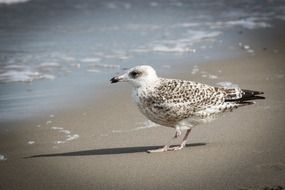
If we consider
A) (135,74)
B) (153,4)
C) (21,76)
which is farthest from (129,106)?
(153,4)

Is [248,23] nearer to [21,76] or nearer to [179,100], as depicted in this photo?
[21,76]

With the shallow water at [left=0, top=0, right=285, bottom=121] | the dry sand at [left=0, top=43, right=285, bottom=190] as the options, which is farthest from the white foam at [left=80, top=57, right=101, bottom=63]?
the dry sand at [left=0, top=43, right=285, bottom=190]

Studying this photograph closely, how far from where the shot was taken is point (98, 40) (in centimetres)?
1264

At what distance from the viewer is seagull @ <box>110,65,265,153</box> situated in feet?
22.1

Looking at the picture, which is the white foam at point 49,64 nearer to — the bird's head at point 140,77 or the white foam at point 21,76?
the white foam at point 21,76

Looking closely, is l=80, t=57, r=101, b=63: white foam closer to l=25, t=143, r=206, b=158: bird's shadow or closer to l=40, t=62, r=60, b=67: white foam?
l=40, t=62, r=60, b=67: white foam

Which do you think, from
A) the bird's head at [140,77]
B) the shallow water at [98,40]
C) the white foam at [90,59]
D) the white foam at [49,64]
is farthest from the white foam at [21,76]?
the bird's head at [140,77]

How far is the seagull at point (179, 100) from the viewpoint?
6.75m

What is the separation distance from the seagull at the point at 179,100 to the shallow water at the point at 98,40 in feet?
6.93

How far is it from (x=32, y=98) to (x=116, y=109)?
53.4 inches

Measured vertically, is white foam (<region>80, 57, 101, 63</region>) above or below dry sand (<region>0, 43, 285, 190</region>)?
above

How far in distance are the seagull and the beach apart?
1.02ft

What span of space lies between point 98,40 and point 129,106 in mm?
4171

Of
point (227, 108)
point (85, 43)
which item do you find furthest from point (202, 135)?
point (85, 43)
